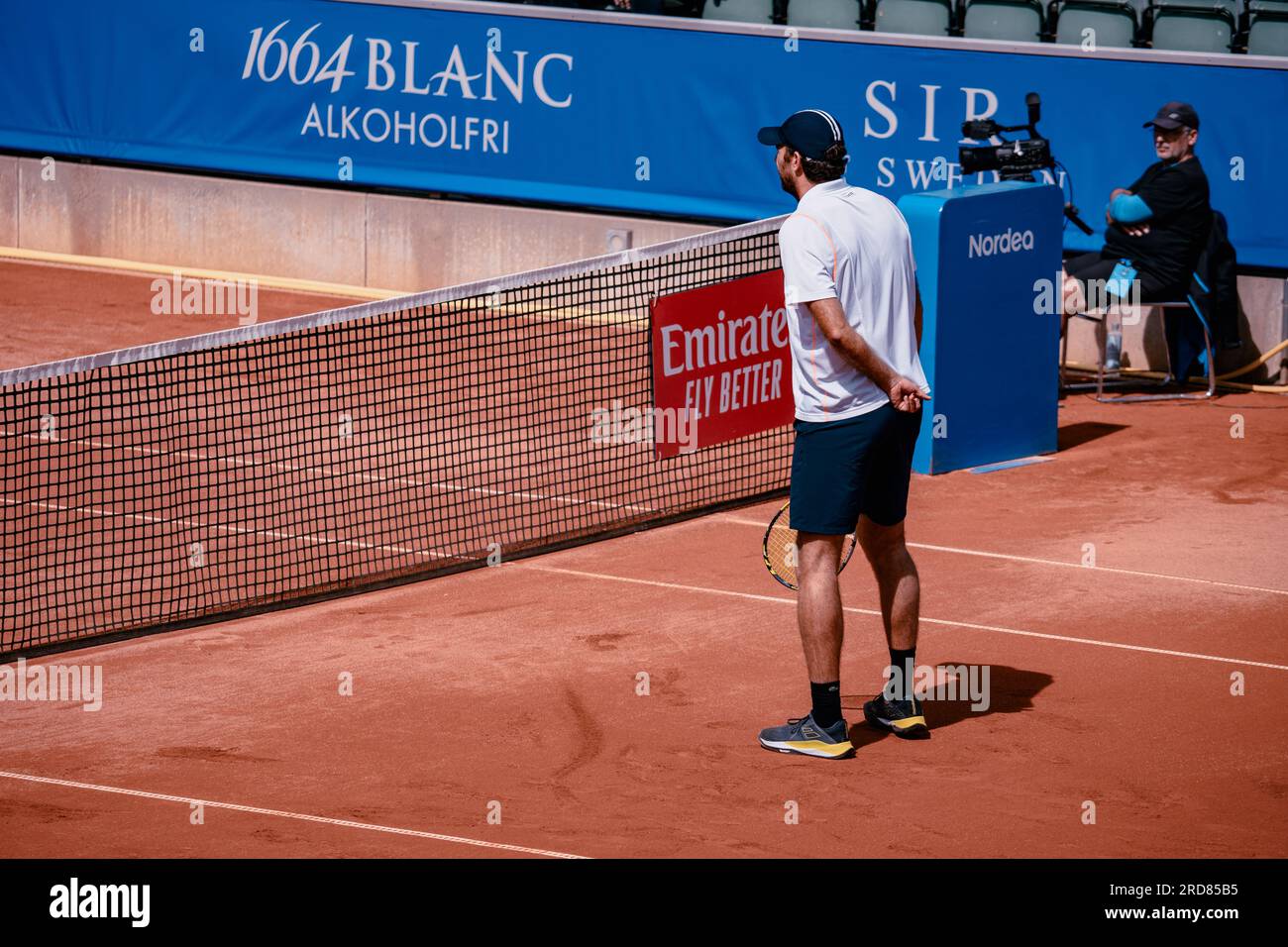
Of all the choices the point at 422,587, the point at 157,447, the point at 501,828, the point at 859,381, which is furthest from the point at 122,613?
the point at 859,381

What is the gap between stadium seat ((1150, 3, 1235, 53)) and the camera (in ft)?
47.3

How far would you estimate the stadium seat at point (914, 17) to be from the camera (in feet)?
49.7

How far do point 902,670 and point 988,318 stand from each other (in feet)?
15.6

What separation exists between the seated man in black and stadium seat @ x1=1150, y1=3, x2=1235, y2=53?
2.05 meters

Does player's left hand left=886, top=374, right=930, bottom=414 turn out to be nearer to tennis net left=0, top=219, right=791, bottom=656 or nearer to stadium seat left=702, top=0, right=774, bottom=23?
tennis net left=0, top=219, right=791, bottom=656

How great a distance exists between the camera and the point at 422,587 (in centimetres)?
884

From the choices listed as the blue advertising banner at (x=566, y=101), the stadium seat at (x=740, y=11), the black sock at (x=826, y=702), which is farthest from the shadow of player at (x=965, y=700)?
the stadium seat at (x=740, y=11)

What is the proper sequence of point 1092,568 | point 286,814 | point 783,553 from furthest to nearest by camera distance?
point 1092,568 → point 783,553 → point 286,814

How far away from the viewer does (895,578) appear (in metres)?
6.64

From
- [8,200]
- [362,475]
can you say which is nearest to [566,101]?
[362,475]

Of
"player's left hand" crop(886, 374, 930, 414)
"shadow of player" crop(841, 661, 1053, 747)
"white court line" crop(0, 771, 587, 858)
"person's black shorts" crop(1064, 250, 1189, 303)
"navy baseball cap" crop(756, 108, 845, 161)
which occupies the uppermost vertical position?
"navy baseball cap" crop(756, 108, 845, 161)

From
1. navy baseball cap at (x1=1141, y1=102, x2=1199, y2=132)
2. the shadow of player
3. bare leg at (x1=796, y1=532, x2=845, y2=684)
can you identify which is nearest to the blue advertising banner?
navy baseball cap at (x1=1141, y1=102, x2=1199, y2=132)

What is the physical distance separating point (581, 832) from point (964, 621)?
2.88 metres

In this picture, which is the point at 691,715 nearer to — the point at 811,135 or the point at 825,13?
the point at 811,135
